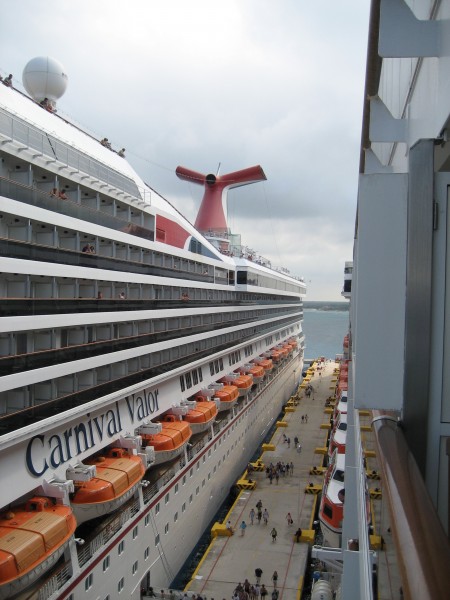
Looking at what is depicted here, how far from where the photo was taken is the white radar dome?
17.6 meters

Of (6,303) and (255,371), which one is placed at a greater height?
(6,303)

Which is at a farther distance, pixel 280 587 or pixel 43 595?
pixel 280 587

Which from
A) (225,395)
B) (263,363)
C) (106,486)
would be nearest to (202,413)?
(225,395)

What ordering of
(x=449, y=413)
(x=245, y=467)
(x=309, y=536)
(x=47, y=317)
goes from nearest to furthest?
(x=449, y=413) < (x=47, y=317) < (x=309, y=536) < (x=245, y=467)

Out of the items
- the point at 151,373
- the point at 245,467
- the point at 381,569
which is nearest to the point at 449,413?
the point at 381,569

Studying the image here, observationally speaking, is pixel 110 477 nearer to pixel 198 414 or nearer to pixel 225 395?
pixel 198 414

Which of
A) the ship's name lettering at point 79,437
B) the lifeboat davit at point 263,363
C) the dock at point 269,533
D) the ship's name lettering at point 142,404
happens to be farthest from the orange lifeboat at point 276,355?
the ship's name lettering at point 79,437

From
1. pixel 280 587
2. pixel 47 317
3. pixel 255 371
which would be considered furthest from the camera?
pixel 255 371

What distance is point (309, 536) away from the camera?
63.9ft

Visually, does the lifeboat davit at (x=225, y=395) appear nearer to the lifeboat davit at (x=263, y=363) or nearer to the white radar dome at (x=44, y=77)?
the lifeboat davit at (x=263, y=363)

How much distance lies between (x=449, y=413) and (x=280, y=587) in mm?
16099

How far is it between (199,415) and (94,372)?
22.3ft

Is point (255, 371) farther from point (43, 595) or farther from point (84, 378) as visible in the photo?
point (43, 595)

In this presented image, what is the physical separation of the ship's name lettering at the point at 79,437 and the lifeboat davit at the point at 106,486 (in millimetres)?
658
